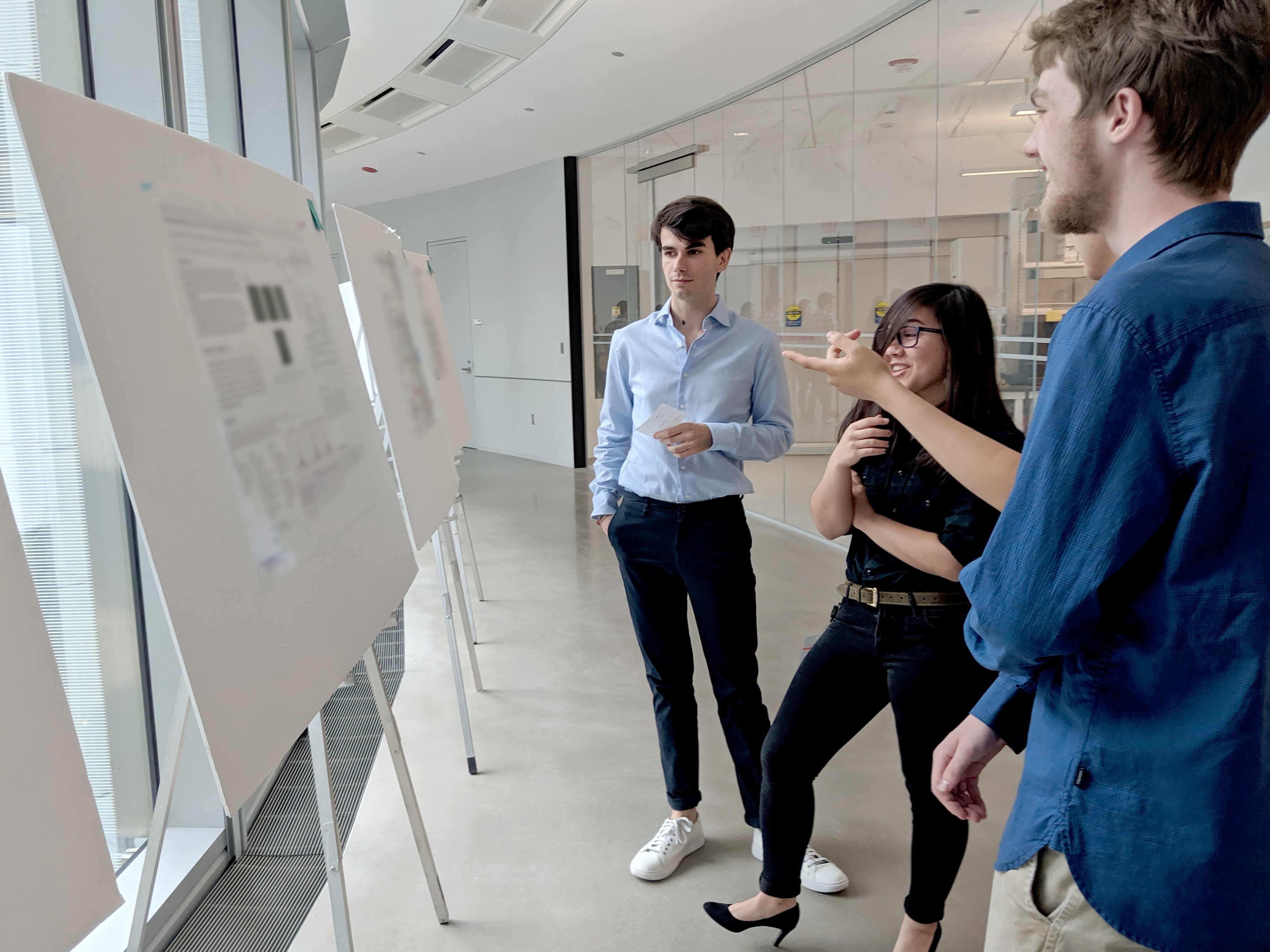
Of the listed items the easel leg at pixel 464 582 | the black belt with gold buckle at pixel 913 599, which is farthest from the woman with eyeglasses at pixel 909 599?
the easel leg at pixel 464 582

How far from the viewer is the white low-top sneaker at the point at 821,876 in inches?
91.7

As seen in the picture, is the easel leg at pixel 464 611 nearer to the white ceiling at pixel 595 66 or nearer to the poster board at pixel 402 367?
the poster board at pixel 402 367

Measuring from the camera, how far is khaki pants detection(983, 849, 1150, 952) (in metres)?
0.94

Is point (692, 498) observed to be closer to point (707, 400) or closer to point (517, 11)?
point (707, 400)

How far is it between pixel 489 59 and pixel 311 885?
5.75 meters

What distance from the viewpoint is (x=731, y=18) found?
17.8ft

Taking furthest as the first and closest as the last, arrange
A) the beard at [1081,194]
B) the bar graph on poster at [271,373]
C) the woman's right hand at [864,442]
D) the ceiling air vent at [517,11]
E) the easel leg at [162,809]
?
1. the ceiling air vent at [517,11]
2. the woman's right hand at [864,442]
3. the easel leg at [162,809]
4. the bar graph on poster at [271,373]
5. the beard at [1081,194]

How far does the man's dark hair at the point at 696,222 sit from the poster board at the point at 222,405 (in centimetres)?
105

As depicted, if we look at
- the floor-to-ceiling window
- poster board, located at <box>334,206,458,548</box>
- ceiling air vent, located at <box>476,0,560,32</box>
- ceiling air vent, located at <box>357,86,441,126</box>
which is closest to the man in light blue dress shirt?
poster board, located at <box>334,206,458,548</box>

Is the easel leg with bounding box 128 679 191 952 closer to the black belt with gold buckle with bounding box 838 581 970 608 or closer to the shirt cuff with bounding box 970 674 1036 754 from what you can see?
the shirt cuff with bounding box 970 674 1036 754

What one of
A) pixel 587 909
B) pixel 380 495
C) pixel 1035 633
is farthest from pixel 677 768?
pixel 1035 633

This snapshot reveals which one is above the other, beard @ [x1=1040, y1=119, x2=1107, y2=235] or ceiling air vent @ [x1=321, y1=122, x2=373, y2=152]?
ceiling air vent @ [x1=321, y1=122, x2=373, y2=152]

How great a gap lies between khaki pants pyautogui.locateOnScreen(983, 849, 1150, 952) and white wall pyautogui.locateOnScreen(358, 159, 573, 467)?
9.01 m

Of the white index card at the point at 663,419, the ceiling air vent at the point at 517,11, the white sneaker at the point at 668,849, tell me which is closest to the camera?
the white index card at the point at 663,419
